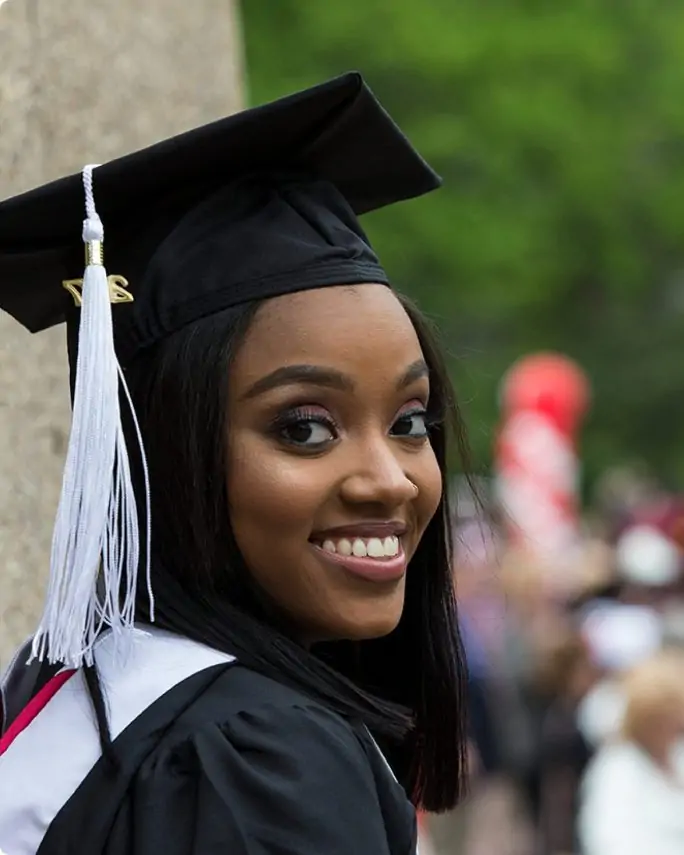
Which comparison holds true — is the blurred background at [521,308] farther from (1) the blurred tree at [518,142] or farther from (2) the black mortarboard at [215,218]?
(2) the black mortarboard at [215,218]

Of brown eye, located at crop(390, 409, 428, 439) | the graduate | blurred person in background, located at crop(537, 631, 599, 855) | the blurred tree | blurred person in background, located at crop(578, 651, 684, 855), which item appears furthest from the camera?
the blurred tree

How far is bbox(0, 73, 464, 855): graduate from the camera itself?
1.96m

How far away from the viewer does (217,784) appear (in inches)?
71.6

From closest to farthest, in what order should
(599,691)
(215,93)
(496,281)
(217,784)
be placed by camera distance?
(217,784) → (215,93) → (599,691) → (496,281)

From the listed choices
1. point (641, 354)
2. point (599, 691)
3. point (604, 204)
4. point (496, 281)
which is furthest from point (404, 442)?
point (641, 354)

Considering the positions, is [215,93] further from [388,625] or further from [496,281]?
[496,281]

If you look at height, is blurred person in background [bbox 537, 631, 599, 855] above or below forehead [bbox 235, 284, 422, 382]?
below

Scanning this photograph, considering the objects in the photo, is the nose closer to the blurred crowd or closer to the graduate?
the graduate

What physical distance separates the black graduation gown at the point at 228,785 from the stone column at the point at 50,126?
930mm

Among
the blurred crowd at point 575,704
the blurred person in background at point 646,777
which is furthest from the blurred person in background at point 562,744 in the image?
the blurred person in background at point 646,777

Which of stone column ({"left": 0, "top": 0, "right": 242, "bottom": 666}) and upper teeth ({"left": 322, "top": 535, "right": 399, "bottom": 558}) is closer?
upper teeth ({"left": 322, "top": 535, "right": 399, "bottom": 558})

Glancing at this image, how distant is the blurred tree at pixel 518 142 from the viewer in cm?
1205

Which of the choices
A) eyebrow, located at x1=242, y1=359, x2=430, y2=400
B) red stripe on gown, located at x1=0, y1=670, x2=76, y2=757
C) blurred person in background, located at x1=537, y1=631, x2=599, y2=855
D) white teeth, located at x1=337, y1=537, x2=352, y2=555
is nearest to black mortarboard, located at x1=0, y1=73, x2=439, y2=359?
eyebrow, located at x1=242, y1=359, x2=430, y2=400

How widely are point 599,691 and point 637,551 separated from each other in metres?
1.43
